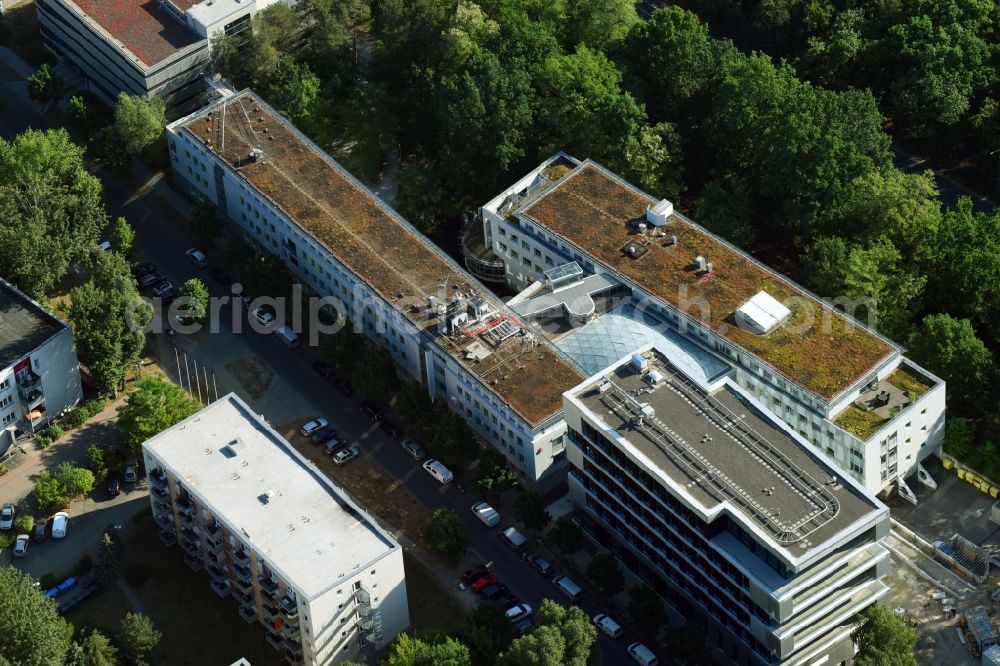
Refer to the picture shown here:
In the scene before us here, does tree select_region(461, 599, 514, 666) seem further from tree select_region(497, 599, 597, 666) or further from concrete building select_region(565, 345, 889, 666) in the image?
concrete building select_region(565, 345, 889, 666)

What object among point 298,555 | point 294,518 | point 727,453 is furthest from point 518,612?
point 727,453

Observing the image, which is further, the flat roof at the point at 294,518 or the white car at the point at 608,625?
the white car at the point at 608,625

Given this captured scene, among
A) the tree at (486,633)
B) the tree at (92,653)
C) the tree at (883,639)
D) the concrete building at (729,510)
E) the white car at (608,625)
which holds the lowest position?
the white car at (608,625)

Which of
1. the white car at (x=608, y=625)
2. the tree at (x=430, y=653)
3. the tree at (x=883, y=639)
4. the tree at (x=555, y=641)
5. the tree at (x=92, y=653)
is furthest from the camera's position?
the white car at (x=608, y=625)

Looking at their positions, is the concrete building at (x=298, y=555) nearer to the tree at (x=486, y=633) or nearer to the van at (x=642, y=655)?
the tree at (x=486, y=633)

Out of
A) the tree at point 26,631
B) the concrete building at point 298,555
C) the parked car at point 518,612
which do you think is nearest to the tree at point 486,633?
the parked car at point 518,612

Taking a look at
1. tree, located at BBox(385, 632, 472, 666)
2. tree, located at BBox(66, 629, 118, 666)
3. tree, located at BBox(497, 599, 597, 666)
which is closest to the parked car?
tree, located at BBox(385, 632, 472, 666)

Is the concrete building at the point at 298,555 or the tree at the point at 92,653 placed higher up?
the concrete building at the point at 298,555

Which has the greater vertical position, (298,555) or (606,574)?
(298,555)

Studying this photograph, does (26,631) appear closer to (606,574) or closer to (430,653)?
(430,653)
